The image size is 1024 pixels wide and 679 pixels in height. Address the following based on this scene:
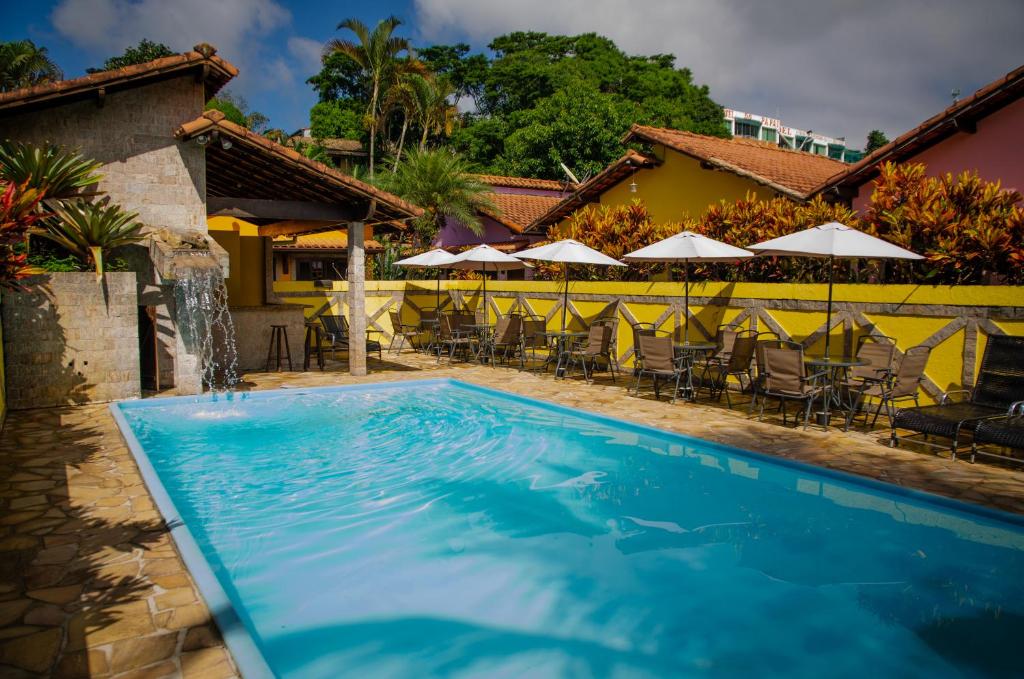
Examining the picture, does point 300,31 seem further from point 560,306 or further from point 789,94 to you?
point 789,94

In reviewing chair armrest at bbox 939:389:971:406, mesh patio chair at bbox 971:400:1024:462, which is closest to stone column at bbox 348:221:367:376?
chair armrest at bbox 939:389:971:406

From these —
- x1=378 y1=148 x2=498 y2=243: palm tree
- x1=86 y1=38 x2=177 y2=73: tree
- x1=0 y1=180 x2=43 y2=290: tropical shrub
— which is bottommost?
x1=0 y1=180 x2=43 y2=290: tropical shrub

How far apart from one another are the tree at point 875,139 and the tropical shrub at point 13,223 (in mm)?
76297

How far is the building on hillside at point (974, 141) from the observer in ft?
38.7

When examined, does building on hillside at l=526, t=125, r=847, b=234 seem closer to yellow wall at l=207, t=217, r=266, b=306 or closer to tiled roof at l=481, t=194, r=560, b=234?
tiled roof at l=481, t=194, r=560, b=234

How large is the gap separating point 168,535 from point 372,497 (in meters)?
2.08

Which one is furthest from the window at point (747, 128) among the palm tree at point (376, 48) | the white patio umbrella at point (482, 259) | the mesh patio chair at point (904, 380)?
the mesh patio chair at point (904, 380)

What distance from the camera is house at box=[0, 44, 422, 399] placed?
945cm

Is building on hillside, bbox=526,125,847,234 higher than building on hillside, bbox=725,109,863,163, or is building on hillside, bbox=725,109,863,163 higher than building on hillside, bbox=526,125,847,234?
building on hillside, bbox=725,109,863,163

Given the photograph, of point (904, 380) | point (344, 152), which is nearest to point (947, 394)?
point (904, 380)

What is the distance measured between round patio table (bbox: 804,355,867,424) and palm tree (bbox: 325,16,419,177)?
33.3m

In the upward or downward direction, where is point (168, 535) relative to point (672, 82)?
downward

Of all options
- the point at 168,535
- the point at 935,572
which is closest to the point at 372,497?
the point at 168,535

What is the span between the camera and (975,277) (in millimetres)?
8844
